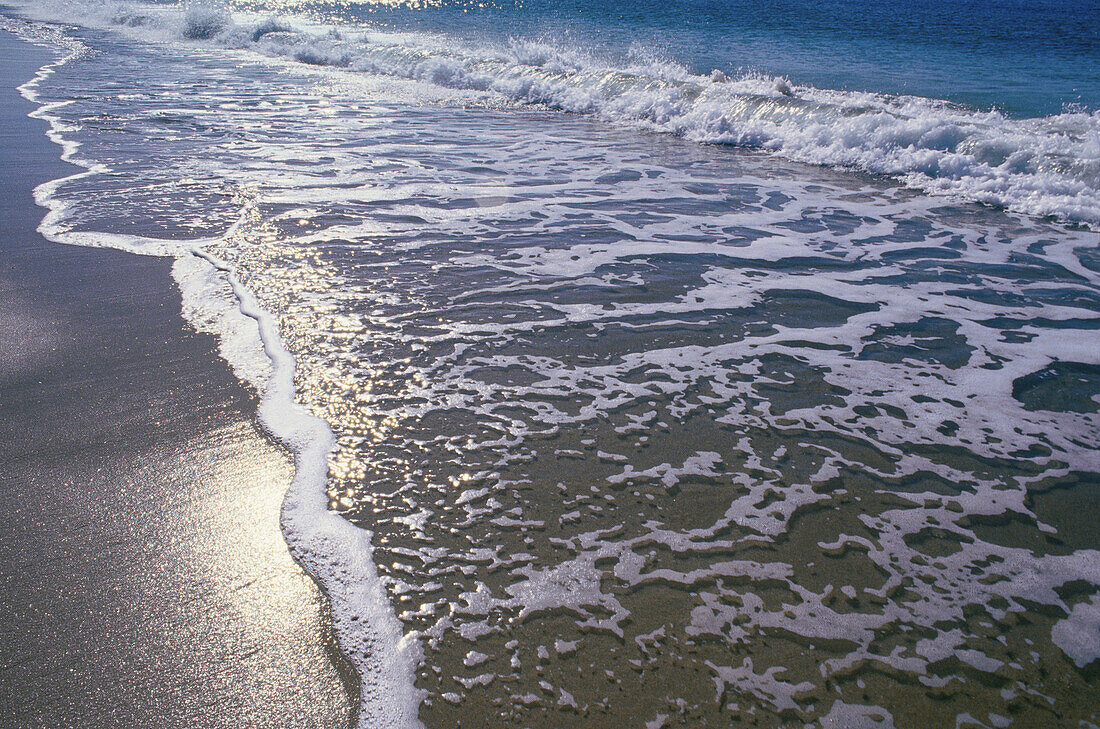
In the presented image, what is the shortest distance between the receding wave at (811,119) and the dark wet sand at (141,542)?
26.6ft

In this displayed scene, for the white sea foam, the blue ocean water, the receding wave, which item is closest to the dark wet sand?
the white sea foam

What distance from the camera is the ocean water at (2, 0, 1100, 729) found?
195 centimetres

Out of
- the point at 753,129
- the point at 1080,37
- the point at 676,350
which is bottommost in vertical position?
the point at 676,350

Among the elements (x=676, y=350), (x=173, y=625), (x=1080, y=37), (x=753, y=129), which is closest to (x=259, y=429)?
(x=173, y=625)

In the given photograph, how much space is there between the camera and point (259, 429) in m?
Result: 2.91

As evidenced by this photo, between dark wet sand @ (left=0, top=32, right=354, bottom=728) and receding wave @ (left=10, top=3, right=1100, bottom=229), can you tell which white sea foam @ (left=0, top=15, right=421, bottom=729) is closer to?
dark wet sand @ (left=0, top=32, right=354, bottom=728)

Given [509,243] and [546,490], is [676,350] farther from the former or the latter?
[509,243]

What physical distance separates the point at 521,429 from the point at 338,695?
1.43 m

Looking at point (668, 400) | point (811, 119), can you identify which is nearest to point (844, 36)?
point (811, 119)

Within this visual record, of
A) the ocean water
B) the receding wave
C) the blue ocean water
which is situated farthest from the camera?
the blue ocean water

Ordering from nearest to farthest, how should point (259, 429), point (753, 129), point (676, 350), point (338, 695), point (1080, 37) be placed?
point (338, 695)
point (259, 429)
point (676, 350)
point (753, 129)
point (1080, 37)

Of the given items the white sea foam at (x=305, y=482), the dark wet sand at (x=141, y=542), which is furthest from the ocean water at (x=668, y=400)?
the dark wet sand at (x=141, y=542)

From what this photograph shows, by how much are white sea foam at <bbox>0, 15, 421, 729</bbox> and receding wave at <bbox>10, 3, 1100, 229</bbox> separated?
773 centimetres

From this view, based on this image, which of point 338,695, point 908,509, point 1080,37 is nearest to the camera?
point 338,695
